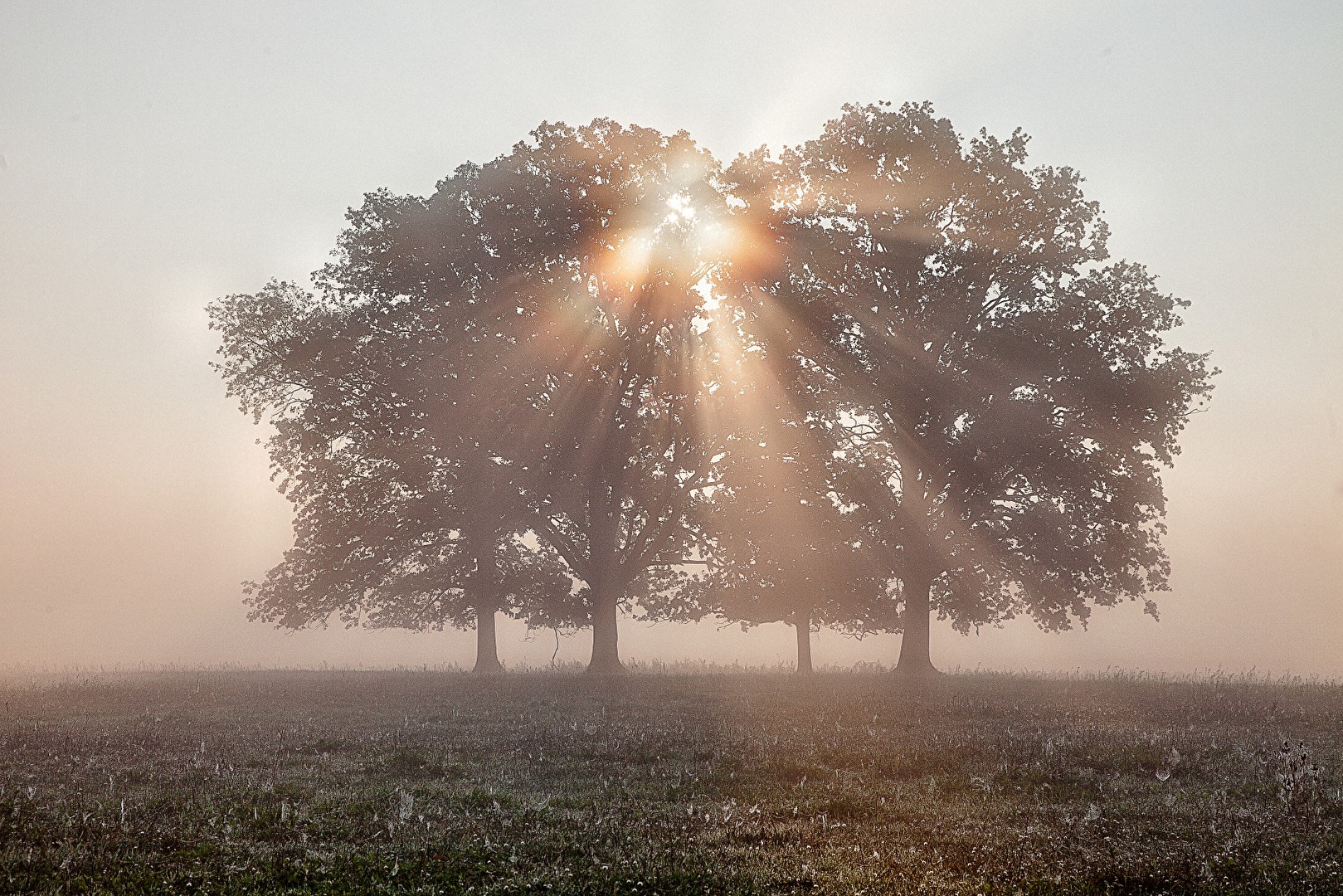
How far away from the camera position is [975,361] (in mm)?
28984

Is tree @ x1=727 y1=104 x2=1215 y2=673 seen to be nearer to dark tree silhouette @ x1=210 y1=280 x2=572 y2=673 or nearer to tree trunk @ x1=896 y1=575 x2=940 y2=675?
tree trunk @ x1=896 y1=575 x2=940 y2=675

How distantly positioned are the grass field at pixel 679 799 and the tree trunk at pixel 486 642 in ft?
Result: 65.1

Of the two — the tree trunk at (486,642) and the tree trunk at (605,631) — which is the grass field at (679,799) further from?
the tree trunk at (486,642)

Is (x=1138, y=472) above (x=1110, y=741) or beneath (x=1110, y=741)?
above

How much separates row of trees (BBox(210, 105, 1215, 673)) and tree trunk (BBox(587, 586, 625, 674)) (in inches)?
2.9

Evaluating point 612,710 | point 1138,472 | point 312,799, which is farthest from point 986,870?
point 1138,472

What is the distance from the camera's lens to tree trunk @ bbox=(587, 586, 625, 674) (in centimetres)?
3494

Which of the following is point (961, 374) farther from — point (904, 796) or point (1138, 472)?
point (904, 796)

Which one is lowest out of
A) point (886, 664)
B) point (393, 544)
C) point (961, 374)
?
point (886, 664)

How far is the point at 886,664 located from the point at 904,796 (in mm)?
28257

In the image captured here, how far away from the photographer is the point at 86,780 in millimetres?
11328

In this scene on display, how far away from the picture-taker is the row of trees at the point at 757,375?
95.8ft

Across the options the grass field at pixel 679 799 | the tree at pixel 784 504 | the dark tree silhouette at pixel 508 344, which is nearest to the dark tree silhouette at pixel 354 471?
the dark tree silhouette at pixel 508 344

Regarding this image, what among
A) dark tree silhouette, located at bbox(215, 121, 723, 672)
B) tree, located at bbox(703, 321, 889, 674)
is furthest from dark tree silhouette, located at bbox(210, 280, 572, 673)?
tree, located at bbox(703, 321, 889, 674)
